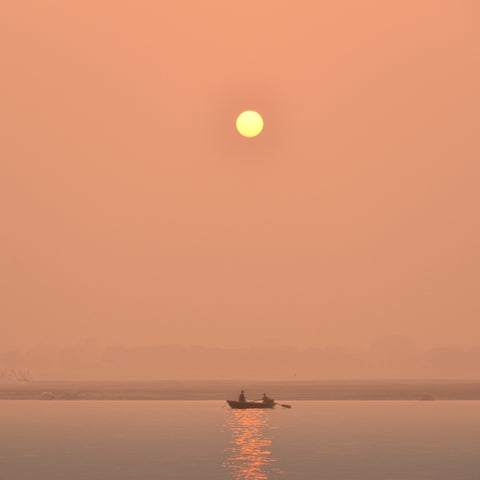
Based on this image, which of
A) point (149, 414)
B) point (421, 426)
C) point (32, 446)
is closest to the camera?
point (32, 446)

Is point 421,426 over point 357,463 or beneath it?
over

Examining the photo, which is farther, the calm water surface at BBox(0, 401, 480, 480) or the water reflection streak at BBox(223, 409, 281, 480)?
the calm water surface at BBox(0, 401, 480, 480)

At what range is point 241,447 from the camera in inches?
3794

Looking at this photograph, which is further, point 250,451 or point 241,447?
point 241,447

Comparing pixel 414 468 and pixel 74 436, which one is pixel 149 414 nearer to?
pixel 74 436

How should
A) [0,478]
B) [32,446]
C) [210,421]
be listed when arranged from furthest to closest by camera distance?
[210,421] → [32,446] → [0,478]

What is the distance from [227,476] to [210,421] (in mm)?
67399

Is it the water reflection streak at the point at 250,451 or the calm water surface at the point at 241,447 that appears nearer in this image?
the water reflection streak at the point at 250,451

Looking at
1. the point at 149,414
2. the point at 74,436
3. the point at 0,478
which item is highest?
the point at 149,414

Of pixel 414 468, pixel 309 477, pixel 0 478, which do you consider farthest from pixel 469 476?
pixel 0 478

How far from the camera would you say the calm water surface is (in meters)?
76.1

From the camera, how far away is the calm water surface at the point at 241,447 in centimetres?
7612

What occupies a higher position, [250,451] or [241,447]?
[241,447]

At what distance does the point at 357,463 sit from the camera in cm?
8212
